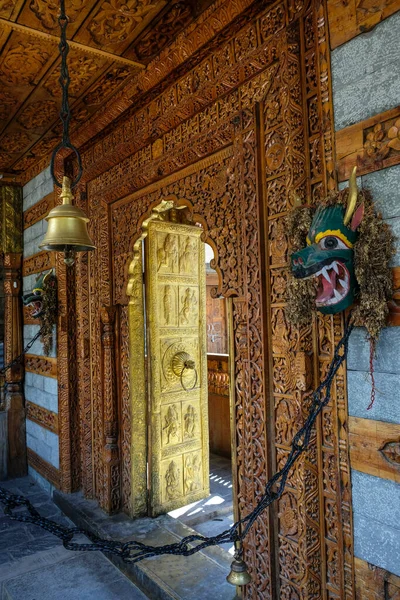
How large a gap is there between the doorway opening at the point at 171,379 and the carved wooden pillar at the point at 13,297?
7.99ft

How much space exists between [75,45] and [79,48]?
0.10 feet

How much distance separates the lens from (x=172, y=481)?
4.18 m

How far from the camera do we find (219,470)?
5418 mm


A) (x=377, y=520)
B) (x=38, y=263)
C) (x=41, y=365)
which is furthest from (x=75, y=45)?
(x=41, y=365)

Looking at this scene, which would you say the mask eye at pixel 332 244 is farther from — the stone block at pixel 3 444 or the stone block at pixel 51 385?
the stone block at pixel 3 444

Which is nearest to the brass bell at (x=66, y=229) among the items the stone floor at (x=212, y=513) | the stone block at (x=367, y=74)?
the stone block at (x=367, y=74)

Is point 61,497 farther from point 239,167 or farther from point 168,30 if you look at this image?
point 168,30

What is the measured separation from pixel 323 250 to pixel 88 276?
306 centimetres

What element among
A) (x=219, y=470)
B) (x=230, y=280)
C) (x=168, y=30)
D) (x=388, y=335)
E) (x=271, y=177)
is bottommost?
(x=219, y=470)

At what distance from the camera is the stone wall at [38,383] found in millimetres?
4961

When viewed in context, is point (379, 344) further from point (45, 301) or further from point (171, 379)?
point (45, 301)

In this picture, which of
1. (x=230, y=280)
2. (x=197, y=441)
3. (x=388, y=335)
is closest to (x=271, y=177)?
(x=230, y=280)

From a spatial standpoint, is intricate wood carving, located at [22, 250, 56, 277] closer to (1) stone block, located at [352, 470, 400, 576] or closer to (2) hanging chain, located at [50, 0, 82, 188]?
(2) hanging chain, located at [50, 0, 82, 188]

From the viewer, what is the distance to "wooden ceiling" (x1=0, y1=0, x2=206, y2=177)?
2621mm
